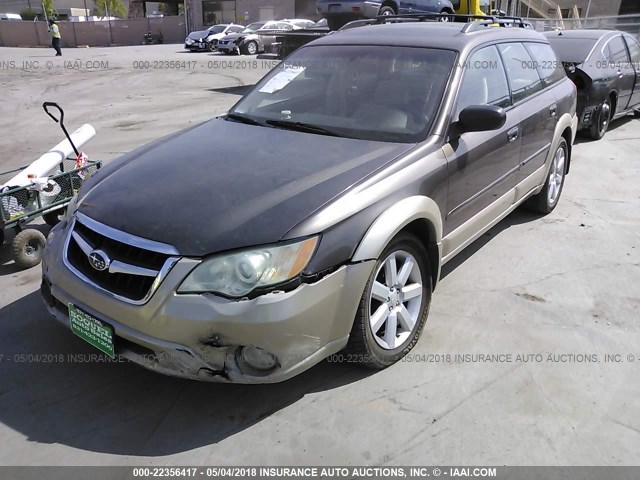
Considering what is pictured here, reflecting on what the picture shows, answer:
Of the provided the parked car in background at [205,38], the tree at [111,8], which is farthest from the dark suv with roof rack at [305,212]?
the tree at [111,8]

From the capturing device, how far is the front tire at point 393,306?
2.82 metres

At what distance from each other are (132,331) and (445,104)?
7.27 feet

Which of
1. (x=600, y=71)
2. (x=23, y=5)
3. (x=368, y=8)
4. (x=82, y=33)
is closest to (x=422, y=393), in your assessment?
(x=600, y=71)

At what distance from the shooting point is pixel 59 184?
15.4 feet

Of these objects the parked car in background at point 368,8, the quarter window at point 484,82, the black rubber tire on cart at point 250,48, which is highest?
the parked car in background at point 368,8

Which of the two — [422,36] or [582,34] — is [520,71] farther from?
[582,34]

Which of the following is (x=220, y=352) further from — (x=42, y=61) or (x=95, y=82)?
(x=42, y=61)

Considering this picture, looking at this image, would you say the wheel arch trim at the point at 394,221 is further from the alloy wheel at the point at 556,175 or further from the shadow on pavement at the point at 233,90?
the shadow on pavement at the point at 233,90

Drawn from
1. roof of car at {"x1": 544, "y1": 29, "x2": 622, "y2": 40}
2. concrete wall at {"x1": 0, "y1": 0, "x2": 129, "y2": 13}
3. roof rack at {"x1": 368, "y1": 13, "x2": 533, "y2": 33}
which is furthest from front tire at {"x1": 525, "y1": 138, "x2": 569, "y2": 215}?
concrete wall at {"x1": 0, "y1": 0, "x2": 129, "y2": 13}

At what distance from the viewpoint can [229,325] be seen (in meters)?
2.39

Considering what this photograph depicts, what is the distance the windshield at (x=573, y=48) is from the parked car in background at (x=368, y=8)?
5.66 m

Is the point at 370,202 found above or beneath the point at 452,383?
above

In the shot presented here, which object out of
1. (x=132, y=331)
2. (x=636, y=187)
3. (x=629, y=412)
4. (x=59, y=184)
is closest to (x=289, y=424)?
(x=132, y=331)

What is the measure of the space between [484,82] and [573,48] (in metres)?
5.63
